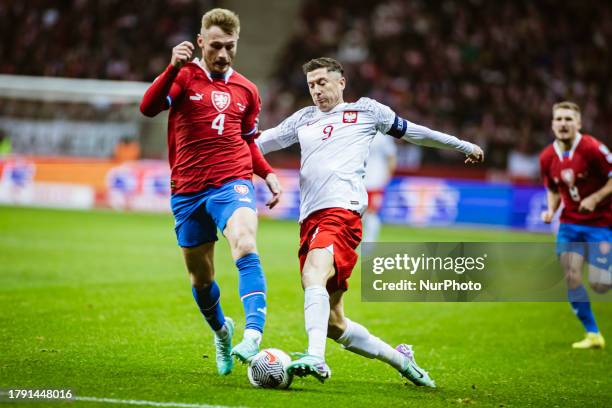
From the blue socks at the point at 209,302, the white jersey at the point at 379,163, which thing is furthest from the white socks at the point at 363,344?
the white jersey at the point at 379,163

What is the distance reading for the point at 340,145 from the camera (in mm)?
6125

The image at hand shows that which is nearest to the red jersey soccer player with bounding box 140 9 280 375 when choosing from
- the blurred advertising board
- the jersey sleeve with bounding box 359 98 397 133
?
the jersey sleeve with bounding box 359 98 397 133

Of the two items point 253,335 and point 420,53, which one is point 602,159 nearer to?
point 253,335

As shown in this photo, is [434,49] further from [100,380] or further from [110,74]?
[100,380]

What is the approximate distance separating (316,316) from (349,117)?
1529 millimetres

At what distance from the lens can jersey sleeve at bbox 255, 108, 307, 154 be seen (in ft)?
20.8

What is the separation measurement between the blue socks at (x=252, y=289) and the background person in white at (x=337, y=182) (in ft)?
1.02

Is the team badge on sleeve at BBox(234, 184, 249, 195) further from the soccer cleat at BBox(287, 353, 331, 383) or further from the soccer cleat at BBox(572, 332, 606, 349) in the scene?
the soccer cleat at BBox(572, 332, 606, 349)

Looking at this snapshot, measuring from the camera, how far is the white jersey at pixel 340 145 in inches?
237

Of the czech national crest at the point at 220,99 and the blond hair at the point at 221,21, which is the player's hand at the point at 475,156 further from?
the blond hair at the point at 221,21

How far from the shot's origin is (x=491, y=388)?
624cm

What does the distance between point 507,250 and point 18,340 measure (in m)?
4.17

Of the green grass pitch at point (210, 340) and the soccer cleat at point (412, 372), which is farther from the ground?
the soccer cleat at point (412, 372)

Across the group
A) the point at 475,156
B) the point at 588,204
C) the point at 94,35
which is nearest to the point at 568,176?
the point at 588,204
